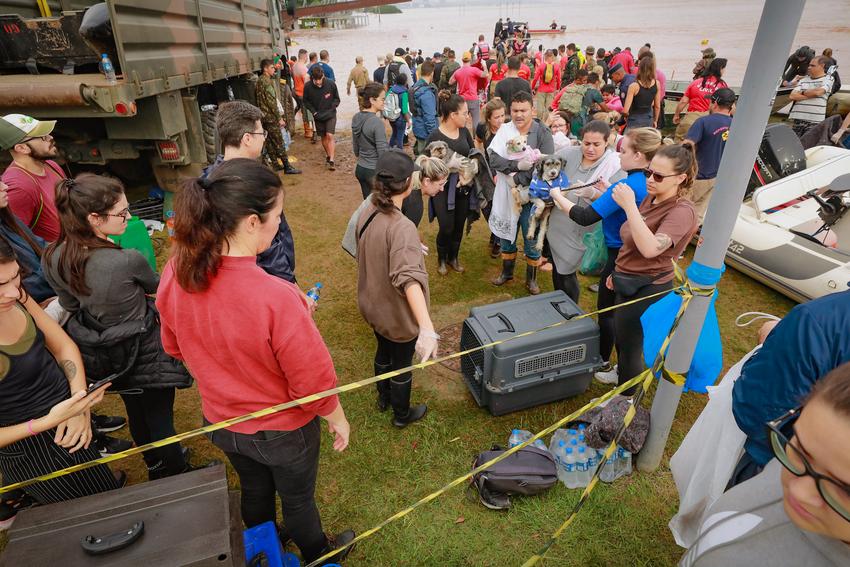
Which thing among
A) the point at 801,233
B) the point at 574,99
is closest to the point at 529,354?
the point at 801,233

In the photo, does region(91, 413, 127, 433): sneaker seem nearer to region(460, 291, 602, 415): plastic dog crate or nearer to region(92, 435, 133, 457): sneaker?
region(92, 435, 133, 457): sneaker

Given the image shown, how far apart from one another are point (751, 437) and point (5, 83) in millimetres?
5776

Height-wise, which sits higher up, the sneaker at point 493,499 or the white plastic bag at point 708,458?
the white plastic bag at point 708,458

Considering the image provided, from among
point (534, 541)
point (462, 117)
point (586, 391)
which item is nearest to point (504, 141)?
point (462, 117)

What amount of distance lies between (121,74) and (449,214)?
319 cm

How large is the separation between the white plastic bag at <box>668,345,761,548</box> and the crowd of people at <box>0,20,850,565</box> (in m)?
0.11

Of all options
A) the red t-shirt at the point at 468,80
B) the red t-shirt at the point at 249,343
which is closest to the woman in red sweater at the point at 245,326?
the red t-shirt at the point at 249,343

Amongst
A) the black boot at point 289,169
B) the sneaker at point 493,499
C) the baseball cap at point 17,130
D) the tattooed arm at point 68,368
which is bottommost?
the sneaker at point 493,499

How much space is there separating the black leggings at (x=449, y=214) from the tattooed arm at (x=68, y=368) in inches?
125

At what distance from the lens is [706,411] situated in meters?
2.00

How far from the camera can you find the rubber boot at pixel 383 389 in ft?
10.1

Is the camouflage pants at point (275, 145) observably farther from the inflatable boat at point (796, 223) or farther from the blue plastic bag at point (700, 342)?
the blue plastic bag at point (700, 342)

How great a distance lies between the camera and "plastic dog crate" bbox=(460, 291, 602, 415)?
2936 millimetres

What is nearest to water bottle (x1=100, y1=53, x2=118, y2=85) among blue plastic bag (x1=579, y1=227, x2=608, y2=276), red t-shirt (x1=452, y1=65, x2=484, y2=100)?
blue plastic bag (x1=579, y1=227, x2=608, y2=276)
